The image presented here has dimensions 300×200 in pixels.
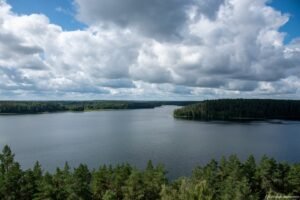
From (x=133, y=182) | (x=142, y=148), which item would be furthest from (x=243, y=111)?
(x=133, y=182)

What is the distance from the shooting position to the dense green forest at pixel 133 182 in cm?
2573

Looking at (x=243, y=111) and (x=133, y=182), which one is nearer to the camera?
(x=133, y=182)

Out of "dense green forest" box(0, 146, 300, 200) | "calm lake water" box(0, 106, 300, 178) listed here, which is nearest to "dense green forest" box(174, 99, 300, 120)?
"calm lake water" box(0, 106, 300, 178)

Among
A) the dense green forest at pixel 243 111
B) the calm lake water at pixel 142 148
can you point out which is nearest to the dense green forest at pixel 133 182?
the calm lake water at pixel 142 148

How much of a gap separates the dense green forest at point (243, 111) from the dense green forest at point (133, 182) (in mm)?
111526

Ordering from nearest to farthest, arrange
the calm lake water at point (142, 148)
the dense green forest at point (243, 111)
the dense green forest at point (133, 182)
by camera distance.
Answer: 1. the dense green forest at point (133, 182)
2. the calm lake water at point (142, 148)
3. the dense green forest at point (243, 111)

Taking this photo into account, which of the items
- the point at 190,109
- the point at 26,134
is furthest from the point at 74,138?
the point at 190,109

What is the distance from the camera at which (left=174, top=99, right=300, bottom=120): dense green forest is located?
14450 centimetres

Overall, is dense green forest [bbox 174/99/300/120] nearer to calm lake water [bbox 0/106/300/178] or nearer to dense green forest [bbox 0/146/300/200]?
calm lake water [bbox 0/106/300/178]

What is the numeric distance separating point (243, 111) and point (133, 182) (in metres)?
130

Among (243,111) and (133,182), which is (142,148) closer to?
(133,182)

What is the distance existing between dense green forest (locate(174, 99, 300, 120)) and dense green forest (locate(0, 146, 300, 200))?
111526 millimetres

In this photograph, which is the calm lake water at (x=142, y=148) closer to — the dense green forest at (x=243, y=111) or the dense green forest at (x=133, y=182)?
the dense green forest at (x=133, y=182)

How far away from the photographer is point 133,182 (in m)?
27.0
